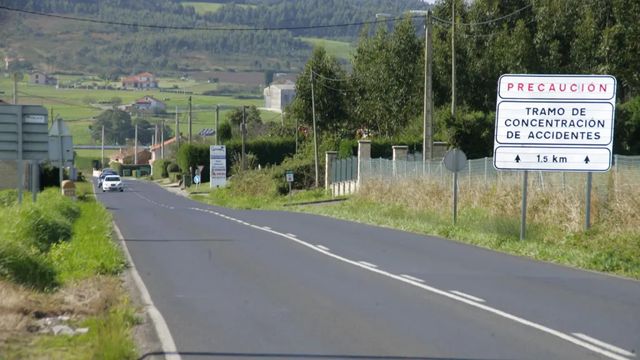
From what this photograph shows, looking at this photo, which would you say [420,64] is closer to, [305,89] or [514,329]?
[305,89]

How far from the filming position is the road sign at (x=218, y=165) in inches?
3406

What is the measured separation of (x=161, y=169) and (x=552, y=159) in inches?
4202

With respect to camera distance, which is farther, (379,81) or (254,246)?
(379,81)

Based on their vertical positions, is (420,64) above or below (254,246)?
above

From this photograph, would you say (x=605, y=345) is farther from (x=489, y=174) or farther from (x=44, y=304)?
(x=489, y=174)

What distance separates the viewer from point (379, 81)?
79.4m

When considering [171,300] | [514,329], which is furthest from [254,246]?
[514,329]

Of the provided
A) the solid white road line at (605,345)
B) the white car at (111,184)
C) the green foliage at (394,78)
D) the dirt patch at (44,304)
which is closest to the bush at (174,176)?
the white car at (111,184)

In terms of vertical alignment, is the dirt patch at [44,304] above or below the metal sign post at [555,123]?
below

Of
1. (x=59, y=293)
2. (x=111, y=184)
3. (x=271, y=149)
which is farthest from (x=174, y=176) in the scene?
(x=59, y=293)

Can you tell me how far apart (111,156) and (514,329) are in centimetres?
17244

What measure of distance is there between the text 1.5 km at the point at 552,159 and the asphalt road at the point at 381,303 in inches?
134

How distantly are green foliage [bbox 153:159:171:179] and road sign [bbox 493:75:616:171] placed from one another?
103 meters

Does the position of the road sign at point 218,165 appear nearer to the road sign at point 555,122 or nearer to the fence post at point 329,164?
the fence post at point 329,164
